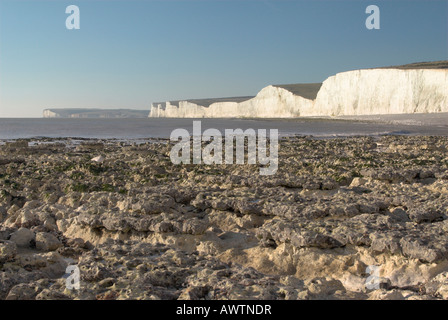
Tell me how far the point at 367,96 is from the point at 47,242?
217ft

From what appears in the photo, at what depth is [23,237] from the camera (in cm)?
567

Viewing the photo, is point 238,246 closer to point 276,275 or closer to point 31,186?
point 276,275

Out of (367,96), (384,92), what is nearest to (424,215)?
(384,92)

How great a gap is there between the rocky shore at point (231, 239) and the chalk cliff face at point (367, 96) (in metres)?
52.6

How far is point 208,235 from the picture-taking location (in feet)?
19.4

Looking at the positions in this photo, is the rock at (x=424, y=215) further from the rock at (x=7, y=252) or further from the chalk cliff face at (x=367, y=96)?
the chalk cliff face at (x=367, y=96)

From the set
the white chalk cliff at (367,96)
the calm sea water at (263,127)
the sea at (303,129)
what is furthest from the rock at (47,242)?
the white chalk cliff at (367,96)

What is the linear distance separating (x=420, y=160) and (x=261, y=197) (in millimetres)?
7372

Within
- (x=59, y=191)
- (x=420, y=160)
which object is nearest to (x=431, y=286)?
(x=59, y=191)

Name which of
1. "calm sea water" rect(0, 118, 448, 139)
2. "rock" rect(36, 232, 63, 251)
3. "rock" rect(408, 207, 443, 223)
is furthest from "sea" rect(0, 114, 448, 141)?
"rock" rect(36, 232, 63, 251)

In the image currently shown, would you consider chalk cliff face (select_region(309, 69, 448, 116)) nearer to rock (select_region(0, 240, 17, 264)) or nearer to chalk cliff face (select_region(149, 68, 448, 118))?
chalk cliff face (select_region(149, 68, 448, 118))

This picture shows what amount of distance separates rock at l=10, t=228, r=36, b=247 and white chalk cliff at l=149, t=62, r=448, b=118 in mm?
58424

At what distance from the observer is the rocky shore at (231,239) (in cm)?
418

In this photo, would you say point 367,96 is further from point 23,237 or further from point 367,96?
point 23,237
